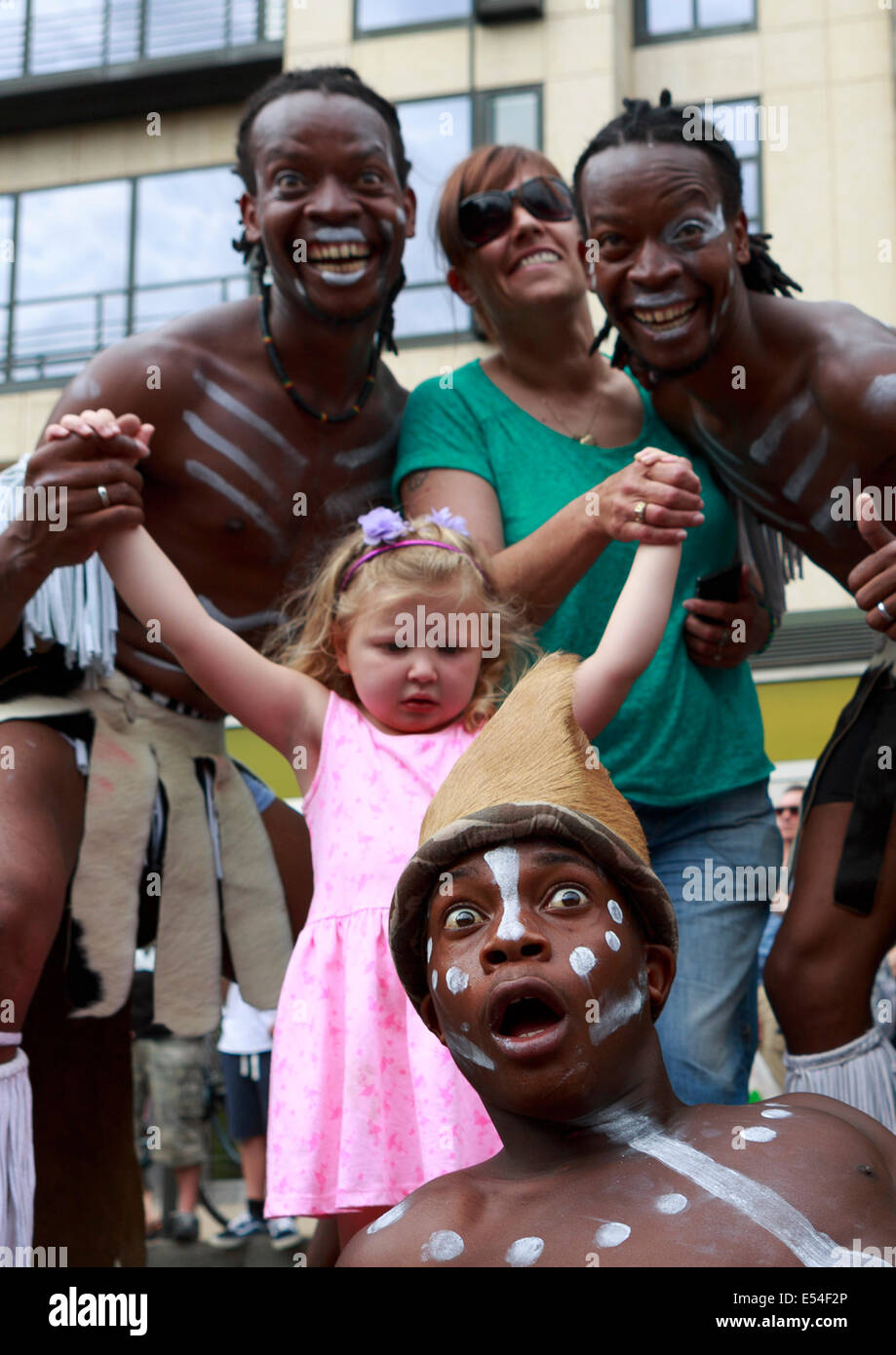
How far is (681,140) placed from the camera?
10.1 feet

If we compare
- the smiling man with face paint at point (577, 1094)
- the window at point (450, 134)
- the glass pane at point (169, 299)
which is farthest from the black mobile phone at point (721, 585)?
the glass pane at point (169, 299)

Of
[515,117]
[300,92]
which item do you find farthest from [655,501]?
[515,117]

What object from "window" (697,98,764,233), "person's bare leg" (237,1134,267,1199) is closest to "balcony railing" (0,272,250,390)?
"window" (697,98,764,233)

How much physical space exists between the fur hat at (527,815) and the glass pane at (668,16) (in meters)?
10.7

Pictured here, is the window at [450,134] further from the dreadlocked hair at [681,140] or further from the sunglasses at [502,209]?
the dreadlocked hair at [681,140]

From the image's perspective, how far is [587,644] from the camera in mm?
3182

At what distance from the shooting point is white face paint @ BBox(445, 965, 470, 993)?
1.96 meters

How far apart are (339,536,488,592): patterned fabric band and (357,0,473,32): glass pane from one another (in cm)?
1000

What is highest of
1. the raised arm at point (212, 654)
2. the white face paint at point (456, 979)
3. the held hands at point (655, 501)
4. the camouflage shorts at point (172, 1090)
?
the held hands at point (655, 501)

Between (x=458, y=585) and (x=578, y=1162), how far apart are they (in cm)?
120

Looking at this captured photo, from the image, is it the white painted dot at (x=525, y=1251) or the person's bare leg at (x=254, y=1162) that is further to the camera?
the person's bare leg at (x=254, y=1162)

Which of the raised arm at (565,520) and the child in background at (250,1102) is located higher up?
the raised arm at (565,520)

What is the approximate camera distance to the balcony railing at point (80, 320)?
487 inches

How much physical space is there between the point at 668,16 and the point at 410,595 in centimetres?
1024
